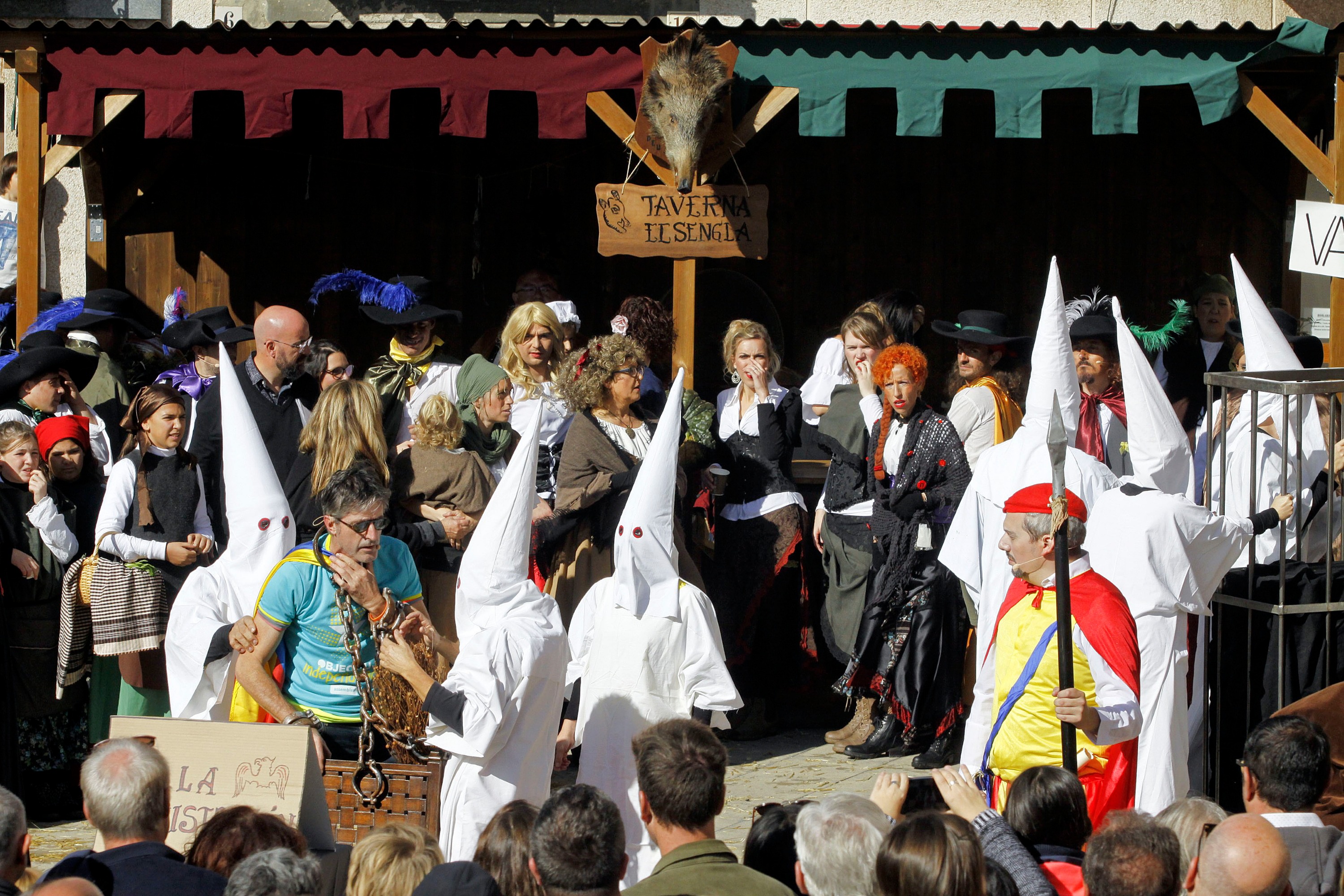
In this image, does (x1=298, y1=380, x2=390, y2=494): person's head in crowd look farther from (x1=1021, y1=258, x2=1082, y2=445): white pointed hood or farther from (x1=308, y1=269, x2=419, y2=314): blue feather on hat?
(x1=1021, y1=258, x2=1082, y2=445): white pointed hood

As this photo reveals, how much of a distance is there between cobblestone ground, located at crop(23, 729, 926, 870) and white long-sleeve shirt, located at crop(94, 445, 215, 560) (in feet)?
3.92

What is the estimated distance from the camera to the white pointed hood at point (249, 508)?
567 centimetres

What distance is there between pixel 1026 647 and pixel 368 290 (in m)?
4.88

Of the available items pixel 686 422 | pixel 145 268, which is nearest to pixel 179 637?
pixel 686 422

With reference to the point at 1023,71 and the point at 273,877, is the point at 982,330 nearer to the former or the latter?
the point at 1023,71

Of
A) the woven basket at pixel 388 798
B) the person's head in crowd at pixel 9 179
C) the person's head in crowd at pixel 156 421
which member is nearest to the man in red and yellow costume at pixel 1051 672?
the woven basket at pixel 388 798

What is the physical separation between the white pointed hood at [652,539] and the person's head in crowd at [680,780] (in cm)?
168

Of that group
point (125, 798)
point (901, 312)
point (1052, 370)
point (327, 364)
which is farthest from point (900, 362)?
point (125, 798)

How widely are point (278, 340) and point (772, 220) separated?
4.48 meters

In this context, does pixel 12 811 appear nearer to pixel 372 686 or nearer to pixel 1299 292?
pixel 372 686

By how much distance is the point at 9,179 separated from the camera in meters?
9.30

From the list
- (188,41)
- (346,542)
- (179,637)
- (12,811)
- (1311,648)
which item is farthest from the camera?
(188,41)

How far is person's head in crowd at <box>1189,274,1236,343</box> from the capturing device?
9.14 meters

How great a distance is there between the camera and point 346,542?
5.12 m
